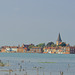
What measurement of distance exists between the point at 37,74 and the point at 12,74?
4.35 meters

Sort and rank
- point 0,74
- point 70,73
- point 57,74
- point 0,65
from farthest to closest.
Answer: point 0,65 → point 70,73 → point 57,74 → point 0,74

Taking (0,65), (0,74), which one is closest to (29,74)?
(0,74)

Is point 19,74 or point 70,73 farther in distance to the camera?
point 70,73

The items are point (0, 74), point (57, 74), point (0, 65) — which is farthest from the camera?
point (0, 65)

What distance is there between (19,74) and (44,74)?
16.1 ft

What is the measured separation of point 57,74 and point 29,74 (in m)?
4.92

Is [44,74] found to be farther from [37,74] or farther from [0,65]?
[0,65]

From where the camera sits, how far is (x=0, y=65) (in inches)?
2827

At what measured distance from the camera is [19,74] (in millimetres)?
54062

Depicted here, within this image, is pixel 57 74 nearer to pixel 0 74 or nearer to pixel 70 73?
pixel 70 73

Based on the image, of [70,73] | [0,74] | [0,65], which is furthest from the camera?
[0,65]

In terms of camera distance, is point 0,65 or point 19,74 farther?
point 0,65

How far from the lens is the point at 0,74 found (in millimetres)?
53625

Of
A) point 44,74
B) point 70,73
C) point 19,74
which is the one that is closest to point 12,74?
point 19,74
